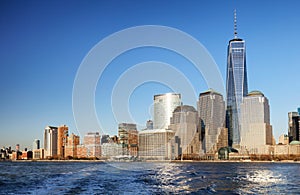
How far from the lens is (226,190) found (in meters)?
41.5

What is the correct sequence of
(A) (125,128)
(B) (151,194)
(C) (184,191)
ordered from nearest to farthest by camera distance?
(B) (151,194), (C) (184,191), (A) (125,128)

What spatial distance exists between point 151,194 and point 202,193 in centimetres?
508

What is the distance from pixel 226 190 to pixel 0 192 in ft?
75.0

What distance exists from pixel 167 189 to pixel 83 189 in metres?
8.77

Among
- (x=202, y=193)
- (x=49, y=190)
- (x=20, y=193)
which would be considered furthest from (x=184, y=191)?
(x=20, y=193)

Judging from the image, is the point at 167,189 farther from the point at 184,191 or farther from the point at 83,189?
the point at 83,189

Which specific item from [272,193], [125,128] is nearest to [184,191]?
[272,193]

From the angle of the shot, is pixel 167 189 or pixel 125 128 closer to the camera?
pixel 167 189

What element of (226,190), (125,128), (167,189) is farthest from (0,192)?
(125,128)

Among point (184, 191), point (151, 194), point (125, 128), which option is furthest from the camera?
point (125, 128)

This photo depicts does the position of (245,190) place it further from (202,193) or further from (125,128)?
(125,128)

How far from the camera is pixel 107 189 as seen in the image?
4069 cm

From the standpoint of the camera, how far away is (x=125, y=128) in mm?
196750

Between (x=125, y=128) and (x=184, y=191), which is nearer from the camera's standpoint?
(x=184, y=191)
